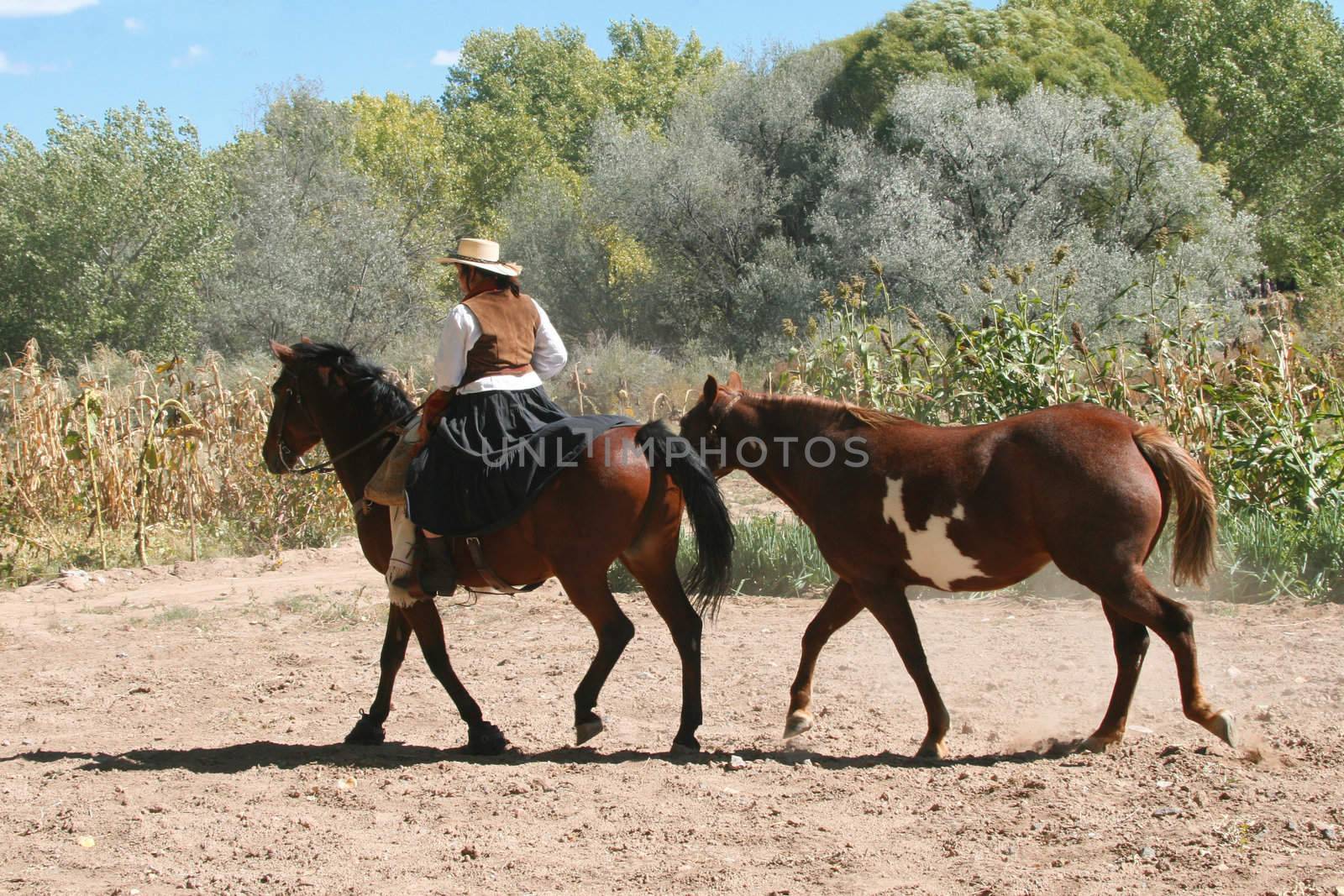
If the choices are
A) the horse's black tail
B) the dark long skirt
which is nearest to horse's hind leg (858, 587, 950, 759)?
the horse's black tail

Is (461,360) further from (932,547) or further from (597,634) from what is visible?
(932,547)

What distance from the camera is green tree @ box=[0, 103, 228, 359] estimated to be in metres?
24.0

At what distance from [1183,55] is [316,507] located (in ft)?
94.1

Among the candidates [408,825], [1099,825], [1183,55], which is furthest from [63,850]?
[1183,55]

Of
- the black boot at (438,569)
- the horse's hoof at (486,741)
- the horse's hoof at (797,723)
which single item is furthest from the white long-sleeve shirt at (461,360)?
the horse's hoof at (797,723)

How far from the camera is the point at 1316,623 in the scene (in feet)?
23.4

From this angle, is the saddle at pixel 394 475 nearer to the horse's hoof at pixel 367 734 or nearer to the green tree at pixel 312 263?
the horse's hoof at pixel 367 734

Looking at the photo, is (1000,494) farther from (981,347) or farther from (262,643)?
(262,643)

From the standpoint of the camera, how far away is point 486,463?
17.6 feet

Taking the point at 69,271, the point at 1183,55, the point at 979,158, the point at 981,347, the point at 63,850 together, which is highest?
the point at 1183,55

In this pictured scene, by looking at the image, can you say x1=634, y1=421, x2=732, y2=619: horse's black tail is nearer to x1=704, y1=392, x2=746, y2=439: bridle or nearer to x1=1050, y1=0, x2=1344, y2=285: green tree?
x1=704, y1=392, x2=746, y2=439: bridle

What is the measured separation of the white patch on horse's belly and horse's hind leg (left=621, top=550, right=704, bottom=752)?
40.6 inches

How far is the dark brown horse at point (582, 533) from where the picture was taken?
5391 millimetres

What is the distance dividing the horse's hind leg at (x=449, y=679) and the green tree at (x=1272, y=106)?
29.7 meters
